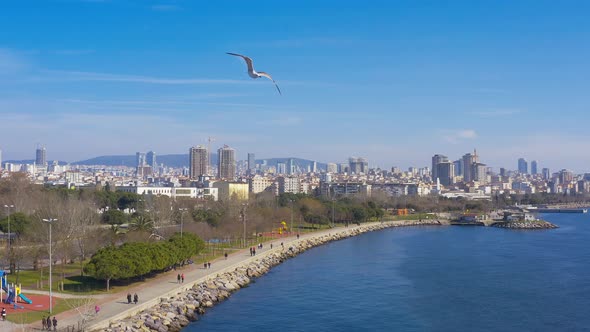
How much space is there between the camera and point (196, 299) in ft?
72.4

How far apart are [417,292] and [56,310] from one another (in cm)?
1374

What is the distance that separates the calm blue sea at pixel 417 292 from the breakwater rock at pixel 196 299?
0.45 metres

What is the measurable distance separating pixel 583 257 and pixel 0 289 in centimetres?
3088

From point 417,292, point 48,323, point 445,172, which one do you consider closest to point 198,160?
point 445,172

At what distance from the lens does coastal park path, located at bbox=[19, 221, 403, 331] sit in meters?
16.8

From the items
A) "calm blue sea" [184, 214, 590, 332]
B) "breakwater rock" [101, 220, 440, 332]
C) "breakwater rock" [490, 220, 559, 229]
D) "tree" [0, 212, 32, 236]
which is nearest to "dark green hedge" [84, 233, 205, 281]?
"breakwater rock" [101, 220, 440, 332]

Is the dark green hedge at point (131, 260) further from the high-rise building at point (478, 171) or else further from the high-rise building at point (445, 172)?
the high-rise building at point (478, 171)

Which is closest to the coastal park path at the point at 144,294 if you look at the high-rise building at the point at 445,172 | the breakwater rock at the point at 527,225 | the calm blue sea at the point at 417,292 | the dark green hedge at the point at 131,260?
the dark green hedge at the point at 131,260

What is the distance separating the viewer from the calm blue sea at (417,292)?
20500mm

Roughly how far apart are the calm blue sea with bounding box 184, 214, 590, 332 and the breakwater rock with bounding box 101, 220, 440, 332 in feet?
1.48

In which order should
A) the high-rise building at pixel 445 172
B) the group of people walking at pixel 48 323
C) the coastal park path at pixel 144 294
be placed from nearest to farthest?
the group of people walking at pixel 48 323 → the coastal park path at pixel 144 294 → the high-rise building at pixel 445 172

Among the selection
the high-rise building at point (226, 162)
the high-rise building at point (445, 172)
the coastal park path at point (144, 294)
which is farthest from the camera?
the high-rise building at point (445, 172)

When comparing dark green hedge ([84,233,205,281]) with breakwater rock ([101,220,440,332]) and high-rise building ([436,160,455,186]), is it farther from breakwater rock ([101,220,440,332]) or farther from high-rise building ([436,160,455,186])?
high-rise building ([436,160,455,186])

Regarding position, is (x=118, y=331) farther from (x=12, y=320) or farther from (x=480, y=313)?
(x=480, y=313)
